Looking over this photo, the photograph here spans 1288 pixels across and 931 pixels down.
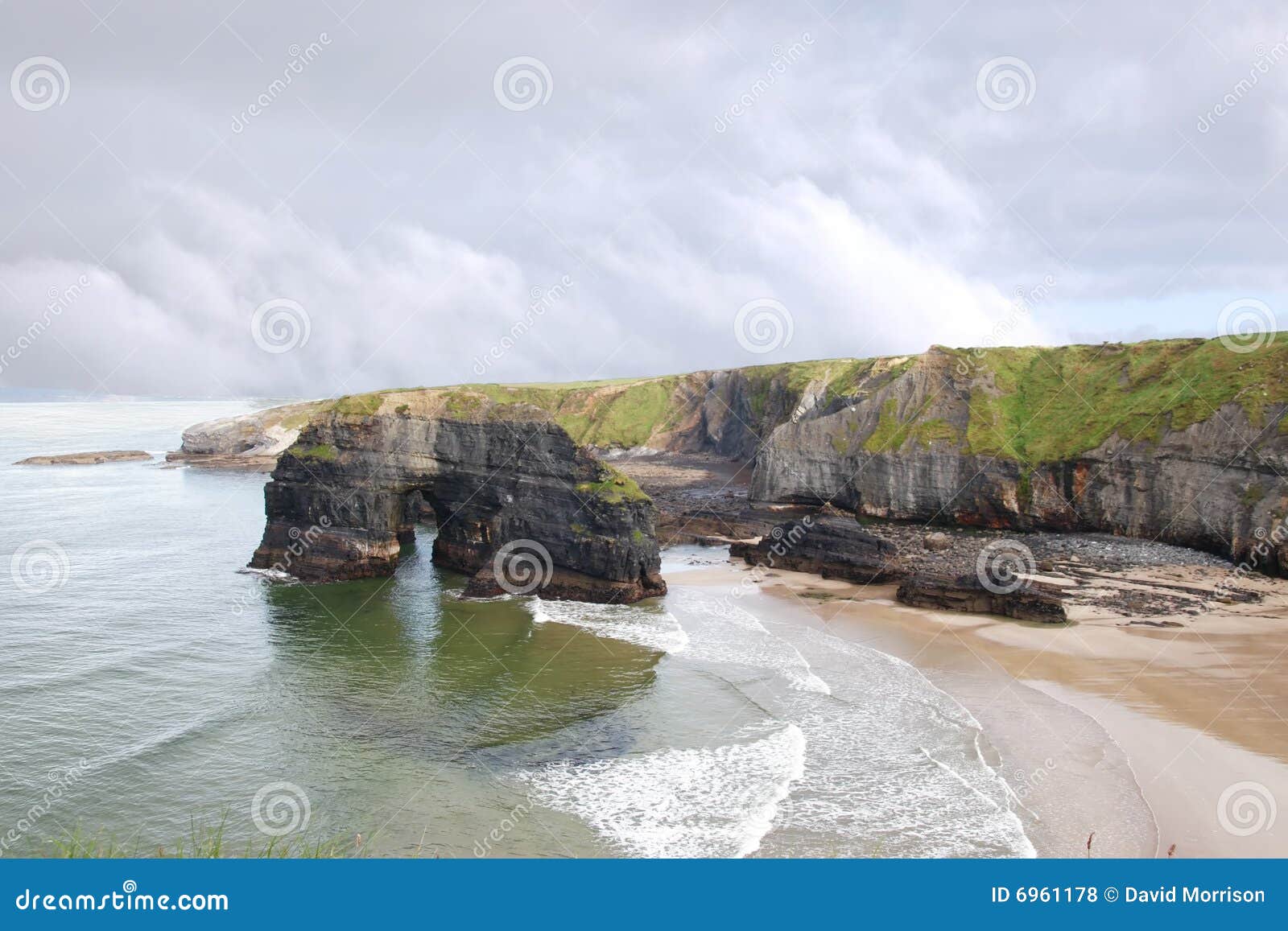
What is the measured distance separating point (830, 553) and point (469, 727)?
2961 centimetres

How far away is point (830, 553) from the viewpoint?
49094 mm

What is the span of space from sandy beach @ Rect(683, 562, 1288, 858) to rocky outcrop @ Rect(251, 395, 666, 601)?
941cm

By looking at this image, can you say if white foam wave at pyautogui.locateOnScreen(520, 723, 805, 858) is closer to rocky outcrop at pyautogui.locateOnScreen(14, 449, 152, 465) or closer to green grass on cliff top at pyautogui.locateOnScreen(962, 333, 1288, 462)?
green grass on cliff top at pyautogui.locateOnScreen(962, 333, 1288, 462)

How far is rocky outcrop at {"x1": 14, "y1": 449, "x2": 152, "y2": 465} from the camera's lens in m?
109

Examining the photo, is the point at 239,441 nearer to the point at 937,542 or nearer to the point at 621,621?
the point at 621,621

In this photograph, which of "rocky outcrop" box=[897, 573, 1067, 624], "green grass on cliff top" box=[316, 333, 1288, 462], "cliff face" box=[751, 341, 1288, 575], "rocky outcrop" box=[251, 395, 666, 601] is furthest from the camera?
"green grass on cliff top" box=[316, 333, 1288, 462]

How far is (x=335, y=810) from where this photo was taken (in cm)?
1912

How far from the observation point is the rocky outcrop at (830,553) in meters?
47.0

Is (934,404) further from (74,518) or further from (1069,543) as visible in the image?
(74,518)

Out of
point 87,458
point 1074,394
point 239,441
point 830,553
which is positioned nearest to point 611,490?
point 830,553

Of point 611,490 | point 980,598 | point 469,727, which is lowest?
point 469,727

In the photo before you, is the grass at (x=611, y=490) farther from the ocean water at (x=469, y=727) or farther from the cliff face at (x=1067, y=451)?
the cliff face at (x=1067, y=451)

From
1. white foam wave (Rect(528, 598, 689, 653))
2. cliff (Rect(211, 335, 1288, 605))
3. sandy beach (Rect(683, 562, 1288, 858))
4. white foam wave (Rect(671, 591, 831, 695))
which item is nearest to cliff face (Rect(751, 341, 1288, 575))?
cliff (Rect(211, 335, 1288, 605))
